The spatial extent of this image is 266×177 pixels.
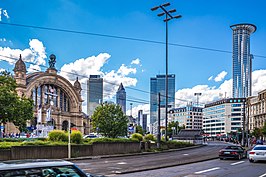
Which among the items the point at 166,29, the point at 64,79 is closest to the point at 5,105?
the point at 166,29

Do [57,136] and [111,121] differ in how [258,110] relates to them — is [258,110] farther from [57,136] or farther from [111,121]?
[57,136]

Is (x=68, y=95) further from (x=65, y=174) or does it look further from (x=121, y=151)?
(x=65, y=174)

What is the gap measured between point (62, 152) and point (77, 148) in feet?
4.88

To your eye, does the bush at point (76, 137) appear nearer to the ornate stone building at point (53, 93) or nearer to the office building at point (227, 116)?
the ornate stone building at point (53, 93)

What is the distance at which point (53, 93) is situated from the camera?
92.4 metres

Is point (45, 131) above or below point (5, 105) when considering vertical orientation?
below

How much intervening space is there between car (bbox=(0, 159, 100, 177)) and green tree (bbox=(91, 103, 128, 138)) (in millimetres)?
47391

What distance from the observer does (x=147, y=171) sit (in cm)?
1806

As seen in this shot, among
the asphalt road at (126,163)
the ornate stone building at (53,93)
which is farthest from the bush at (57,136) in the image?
the ornate stone building at (53,93)

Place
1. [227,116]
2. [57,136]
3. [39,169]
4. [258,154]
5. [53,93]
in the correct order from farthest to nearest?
[227,116] < [53,93] < [57,136] < [258,154] < [39,169]

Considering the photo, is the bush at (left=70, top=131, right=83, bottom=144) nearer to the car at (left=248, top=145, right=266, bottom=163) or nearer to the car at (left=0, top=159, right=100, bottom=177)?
the car at (left=248, top=145, right=266, bottom=163)

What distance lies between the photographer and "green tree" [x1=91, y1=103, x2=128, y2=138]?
2119 inches

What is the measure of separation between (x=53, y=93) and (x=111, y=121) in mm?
42679

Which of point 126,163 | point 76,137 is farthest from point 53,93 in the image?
point 126,163
